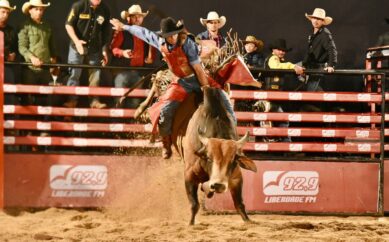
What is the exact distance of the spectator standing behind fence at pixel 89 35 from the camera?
8.65 meters

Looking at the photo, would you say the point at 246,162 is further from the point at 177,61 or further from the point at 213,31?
the point at 213,31

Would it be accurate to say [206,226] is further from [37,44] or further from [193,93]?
[37,44]

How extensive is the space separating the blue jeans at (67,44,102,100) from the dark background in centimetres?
120

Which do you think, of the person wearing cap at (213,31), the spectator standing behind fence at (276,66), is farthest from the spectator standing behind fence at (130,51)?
the spectator standing behind fence at (276,66)

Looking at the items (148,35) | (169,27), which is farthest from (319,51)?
(169,27)

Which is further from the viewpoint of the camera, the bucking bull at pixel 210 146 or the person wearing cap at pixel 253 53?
the person wearing cap at pixel 253 53

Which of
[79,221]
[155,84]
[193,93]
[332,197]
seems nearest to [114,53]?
[155,84]

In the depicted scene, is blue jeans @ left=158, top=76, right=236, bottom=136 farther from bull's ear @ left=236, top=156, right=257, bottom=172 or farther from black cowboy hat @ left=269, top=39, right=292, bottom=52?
black cowboy hat @ left=269, top=39, right=292, bottom=52

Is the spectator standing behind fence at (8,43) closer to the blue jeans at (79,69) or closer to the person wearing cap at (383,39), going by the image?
the blue jeans at (79,69)

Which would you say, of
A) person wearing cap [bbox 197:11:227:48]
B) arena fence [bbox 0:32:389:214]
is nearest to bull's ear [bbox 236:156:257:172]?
arena fence [bbox 0:32:389:214]

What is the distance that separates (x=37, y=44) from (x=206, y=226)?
9.64 feet

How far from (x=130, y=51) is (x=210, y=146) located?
225cm

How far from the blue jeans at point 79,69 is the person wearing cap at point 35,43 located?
0.77 ft

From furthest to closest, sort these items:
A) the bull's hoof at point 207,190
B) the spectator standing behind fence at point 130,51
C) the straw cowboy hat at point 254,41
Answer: the straw cowboy hat at point 254,41, the spectator standing behind fence at point 130,51, the bull's hoof at point 207,190
